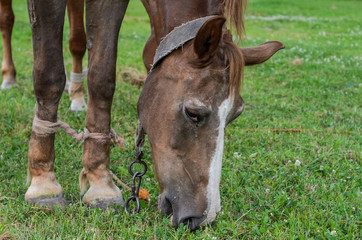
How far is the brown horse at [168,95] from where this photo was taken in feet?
7.13

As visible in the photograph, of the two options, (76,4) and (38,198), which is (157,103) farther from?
(76,4)

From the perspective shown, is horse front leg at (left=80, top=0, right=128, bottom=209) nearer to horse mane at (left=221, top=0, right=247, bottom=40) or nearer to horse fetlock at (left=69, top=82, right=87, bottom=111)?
horse mane at (left=221, top=0, right=247, bottom=40)

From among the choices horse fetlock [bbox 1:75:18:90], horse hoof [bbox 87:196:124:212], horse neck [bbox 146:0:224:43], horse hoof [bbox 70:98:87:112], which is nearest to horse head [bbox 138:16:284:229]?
horse neck [bbox 146:0:224:43]

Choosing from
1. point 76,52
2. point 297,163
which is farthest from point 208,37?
point 76,52

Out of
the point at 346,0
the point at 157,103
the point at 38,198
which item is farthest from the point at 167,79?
the point at 346,0

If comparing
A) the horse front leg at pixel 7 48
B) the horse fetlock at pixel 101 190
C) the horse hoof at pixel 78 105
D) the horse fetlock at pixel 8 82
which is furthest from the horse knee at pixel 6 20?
the horse fetlock at pixel 101 190

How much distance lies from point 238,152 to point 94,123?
1.44m

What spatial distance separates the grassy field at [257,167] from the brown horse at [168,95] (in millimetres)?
182

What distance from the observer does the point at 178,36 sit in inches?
91.1

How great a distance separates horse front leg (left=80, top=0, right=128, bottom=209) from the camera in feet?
8.96

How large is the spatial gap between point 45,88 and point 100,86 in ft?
1.19

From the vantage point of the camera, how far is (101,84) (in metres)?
2.78

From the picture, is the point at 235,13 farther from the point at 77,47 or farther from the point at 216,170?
the point at 77,47

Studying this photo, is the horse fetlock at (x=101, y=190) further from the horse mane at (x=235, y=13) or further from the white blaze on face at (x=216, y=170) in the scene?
the horse mane at (x=235, y=13)
